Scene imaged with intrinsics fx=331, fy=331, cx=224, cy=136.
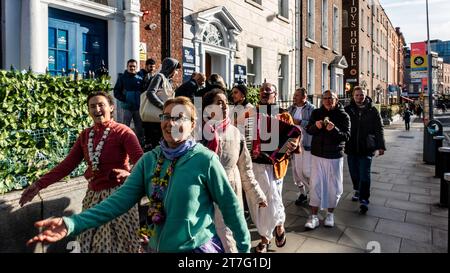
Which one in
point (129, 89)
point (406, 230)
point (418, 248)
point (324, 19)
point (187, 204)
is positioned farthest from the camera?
point (324, 19)

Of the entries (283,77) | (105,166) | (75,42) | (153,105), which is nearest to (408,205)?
(153,105)

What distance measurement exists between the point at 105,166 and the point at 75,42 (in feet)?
17.2

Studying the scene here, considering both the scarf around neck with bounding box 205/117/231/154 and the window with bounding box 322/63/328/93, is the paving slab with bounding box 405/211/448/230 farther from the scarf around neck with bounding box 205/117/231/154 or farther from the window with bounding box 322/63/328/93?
the window with bounding box 322/63/328/93

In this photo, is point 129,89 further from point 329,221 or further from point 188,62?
point 329,221

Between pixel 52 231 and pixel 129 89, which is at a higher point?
pixel 129 89

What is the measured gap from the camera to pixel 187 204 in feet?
6.71

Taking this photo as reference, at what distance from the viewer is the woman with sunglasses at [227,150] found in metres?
3.08

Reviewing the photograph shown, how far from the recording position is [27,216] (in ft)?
11.6

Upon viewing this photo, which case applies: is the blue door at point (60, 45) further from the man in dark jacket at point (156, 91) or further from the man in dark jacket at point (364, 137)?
the man in dark jacket at point (364, 137)

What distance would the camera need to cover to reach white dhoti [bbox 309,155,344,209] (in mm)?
4957

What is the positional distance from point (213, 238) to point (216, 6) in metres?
10.2

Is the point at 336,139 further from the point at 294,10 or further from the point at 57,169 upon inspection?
the point at 294,10

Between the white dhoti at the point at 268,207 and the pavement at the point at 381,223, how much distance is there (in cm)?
39

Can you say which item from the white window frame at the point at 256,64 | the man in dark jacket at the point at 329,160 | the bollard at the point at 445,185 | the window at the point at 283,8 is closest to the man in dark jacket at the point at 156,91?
the man in dark jacket at the point at 329,160
